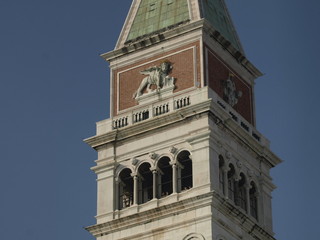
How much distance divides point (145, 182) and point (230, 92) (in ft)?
23.6

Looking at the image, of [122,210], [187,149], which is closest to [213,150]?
[187,149]

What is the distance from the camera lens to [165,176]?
6969 centimetres

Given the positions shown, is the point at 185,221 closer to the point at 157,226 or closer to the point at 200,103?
the point at 157,226

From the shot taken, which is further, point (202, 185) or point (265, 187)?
point (265, 187)

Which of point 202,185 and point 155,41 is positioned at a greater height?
point 155,41

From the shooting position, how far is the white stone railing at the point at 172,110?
2741 inches

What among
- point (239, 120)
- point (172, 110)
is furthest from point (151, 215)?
point (239, 120)

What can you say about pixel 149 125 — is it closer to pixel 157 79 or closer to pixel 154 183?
pixel 157 79

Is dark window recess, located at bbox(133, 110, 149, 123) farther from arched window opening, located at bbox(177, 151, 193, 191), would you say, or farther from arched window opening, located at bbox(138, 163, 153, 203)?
arched window opening, located at bbox(177, 151, 193, 191)

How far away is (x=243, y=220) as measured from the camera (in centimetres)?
6812

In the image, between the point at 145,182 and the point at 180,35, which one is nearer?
the point at 145,182

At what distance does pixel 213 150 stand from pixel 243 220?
3.96 m

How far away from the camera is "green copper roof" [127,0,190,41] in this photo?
2913 inches

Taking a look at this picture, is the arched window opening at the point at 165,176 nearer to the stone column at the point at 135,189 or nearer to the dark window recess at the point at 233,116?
the stone column at the point at 135,189
